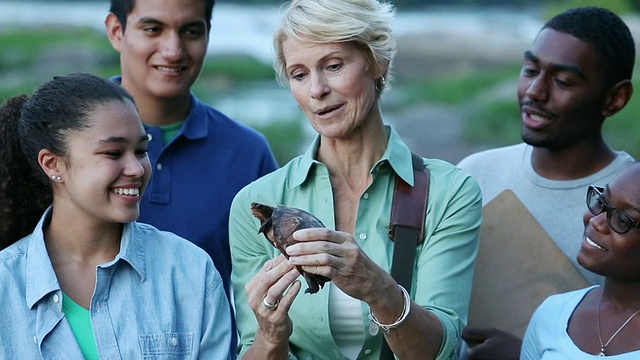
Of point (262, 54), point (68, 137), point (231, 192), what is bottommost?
point (262, 54)

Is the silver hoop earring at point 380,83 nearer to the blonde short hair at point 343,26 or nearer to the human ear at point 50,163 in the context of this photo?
the blonde short hair at point 343,26

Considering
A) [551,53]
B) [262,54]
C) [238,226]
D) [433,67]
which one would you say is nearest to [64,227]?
[238,226]

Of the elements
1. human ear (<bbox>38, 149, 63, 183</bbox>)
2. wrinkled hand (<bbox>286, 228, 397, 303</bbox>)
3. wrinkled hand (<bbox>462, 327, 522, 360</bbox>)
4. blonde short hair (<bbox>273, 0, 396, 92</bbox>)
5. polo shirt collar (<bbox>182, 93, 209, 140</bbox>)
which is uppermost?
blonde short hair (<bbox>273, 0, 396, 92</bbox>)

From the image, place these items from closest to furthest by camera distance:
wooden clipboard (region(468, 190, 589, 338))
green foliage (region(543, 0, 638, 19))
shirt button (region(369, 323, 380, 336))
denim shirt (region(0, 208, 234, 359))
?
denim shirt (region(0, 208, 234, 359))
shirt button (region(369, 323, 380, 336))
wooden clipboard (region(468, 190, 589, 338))
green foliage (region(543, 0, 638, 19))

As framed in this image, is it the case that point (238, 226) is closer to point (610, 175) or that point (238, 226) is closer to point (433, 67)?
point (610, 175)

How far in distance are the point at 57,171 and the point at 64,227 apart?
19 centimetres

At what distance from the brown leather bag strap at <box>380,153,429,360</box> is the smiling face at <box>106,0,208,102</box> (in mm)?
1261

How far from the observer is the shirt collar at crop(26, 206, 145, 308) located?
336cm

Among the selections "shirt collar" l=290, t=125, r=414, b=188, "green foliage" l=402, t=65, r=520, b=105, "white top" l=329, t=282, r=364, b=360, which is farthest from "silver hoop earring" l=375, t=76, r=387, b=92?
"green foliage" l=402, t=65, r=520, b=105

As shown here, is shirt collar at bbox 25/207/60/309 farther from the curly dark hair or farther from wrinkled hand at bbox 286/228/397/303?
wrinkled hand at bbox 286/228/397/303

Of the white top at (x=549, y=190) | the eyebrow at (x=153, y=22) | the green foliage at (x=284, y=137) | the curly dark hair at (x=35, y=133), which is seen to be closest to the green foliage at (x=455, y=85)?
the green foliage at (x=284, y=137)

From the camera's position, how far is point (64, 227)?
356 centimetres

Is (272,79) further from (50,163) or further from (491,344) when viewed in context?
(50,163)

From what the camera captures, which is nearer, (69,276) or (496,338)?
(69,276)
